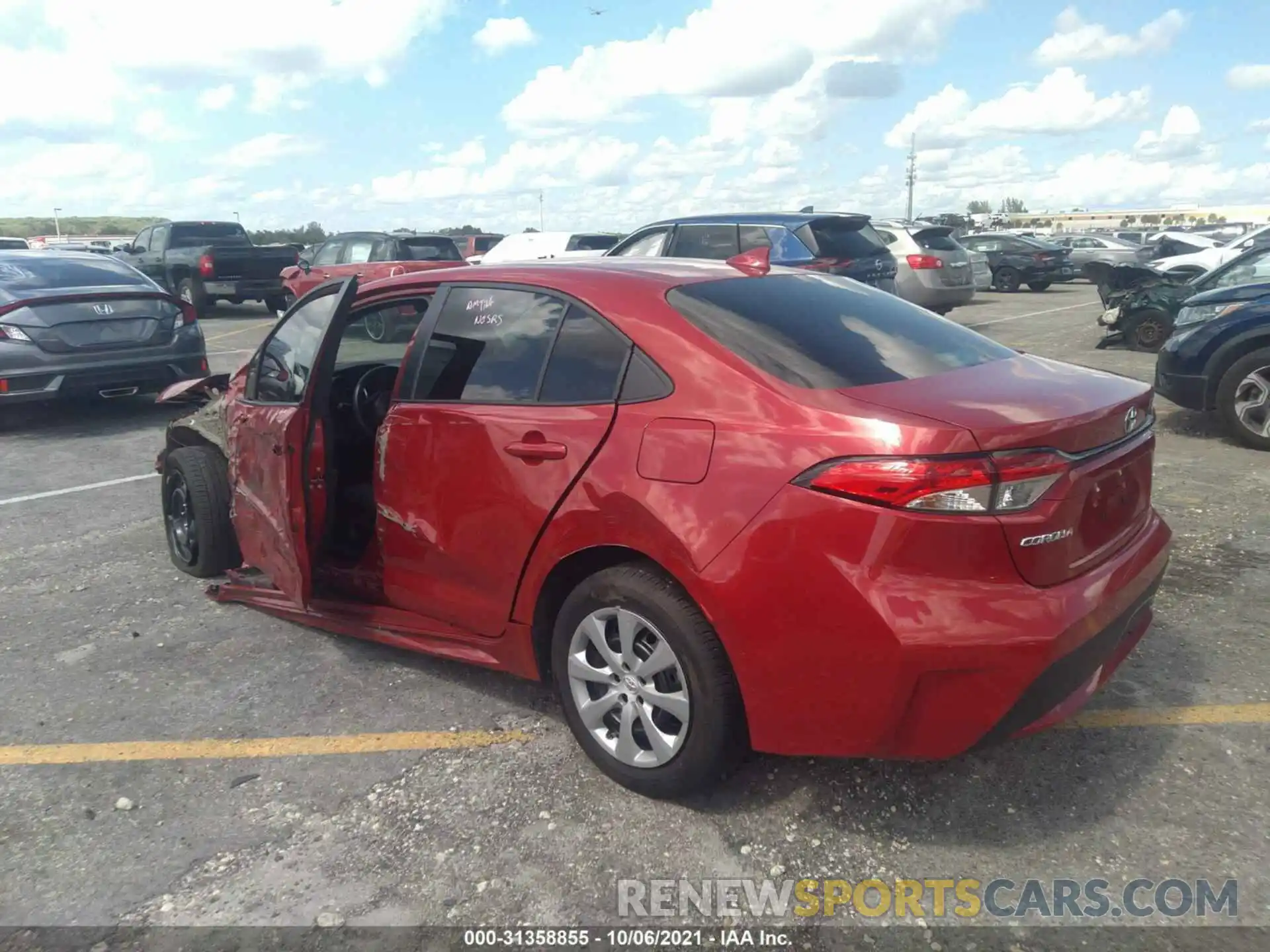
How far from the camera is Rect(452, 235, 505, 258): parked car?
74.2ft

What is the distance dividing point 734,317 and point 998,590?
44.4 inches

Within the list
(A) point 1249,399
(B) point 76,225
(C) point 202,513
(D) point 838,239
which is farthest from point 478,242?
(B) point 76,225

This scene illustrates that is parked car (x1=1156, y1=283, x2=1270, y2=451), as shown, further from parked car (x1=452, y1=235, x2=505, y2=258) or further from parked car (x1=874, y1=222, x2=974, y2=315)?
parked car (x1=452, y1=235, x2=505, y2=258)

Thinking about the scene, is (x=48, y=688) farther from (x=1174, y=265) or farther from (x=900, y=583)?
(x=1174, y=265)

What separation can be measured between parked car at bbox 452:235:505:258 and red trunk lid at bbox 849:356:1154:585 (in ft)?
67.2

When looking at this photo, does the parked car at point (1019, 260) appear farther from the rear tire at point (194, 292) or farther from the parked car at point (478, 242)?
the rear tire at point (194, 292)

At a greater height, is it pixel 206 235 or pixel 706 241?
pixel 206 235

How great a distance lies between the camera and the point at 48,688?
12.9ft

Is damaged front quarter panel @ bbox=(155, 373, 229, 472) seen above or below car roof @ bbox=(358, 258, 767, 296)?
below

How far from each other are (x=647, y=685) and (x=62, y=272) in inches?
329

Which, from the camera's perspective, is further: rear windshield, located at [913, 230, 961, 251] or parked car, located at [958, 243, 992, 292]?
parked car, located at [958, 243, 992, 292]

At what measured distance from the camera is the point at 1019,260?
2345 cm

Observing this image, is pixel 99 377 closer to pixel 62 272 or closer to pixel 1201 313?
pixel 62 272

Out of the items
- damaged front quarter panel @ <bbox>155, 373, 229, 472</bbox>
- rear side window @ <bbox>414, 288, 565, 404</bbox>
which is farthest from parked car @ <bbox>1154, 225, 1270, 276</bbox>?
rear side window @ <bbox>414, 288, 565, 404</bbox>
